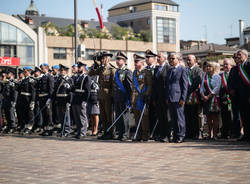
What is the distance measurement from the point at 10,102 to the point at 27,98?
1.44 metres

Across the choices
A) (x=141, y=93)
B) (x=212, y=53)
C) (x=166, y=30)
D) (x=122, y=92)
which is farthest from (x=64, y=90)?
(x=166, y=30)

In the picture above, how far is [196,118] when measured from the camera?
11203mm

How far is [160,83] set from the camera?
1075cm

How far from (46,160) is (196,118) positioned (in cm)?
452

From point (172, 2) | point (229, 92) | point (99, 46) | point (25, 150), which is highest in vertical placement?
point (172, 2)

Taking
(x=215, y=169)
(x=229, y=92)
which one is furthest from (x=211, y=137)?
(x=215, y=169)

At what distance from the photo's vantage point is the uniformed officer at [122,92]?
37.3 ft

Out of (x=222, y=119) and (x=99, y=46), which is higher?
(x=99, y=46)

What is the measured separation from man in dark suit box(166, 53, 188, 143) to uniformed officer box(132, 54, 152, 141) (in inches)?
21.9

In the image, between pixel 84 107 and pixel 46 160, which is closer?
pixel 46 160

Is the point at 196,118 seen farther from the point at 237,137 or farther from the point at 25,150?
the point at 25,150

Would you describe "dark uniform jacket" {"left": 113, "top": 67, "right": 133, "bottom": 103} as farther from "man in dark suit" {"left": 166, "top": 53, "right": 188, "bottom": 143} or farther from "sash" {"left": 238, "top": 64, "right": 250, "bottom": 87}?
"sash" {"left": 238, "top": 64, "right": 250, "bottom": 87}

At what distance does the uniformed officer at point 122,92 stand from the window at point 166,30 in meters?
82.4

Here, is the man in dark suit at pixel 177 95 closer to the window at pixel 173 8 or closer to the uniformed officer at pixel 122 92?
the uniformed officer at pixel 122 92
